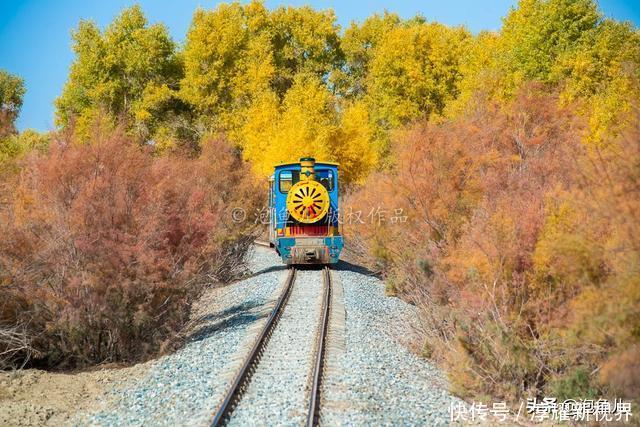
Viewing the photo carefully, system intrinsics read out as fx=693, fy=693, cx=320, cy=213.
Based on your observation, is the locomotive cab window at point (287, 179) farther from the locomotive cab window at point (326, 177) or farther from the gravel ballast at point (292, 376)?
the gravel ballast at point (292, 376)

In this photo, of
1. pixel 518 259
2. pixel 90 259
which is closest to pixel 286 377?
pixel 518 259

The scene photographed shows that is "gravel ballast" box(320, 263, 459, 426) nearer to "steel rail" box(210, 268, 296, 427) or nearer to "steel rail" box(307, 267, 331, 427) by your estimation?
"steel rail" box(307, 267, 331, 427)

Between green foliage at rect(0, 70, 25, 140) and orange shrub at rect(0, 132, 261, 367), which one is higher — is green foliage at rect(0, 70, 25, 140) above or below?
above

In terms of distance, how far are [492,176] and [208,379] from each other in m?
7.61

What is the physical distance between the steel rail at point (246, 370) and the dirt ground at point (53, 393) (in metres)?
2.01

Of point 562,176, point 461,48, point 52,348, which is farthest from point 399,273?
point 461,48

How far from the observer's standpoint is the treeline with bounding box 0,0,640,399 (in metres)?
8.39

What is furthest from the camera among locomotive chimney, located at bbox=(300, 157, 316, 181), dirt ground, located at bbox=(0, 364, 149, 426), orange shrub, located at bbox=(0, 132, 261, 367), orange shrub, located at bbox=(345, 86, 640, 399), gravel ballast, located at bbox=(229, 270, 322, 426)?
locomotive chimney, located at bbox=(300, 157, 316, 181)

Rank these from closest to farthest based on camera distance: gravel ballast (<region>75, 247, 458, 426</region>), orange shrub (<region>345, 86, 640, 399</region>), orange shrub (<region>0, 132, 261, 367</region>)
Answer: orange shrub (<region>345, 86, 640, 399</region>)
gravel ballast (<region>75, 247, 458, 426</region>)
orange shrub (<region>0, 132, 261, 367</region>)

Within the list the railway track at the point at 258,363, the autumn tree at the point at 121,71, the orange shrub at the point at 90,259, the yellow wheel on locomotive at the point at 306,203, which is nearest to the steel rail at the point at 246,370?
the railway track at the point at 258,363

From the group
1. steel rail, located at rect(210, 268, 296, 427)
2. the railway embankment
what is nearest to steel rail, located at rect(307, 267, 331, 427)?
the railway embankment

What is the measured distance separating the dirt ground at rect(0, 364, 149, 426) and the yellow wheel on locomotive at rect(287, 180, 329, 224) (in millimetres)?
9151

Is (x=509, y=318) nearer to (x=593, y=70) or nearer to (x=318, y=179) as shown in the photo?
(x=318, y=179)

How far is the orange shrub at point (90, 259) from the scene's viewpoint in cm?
1195
